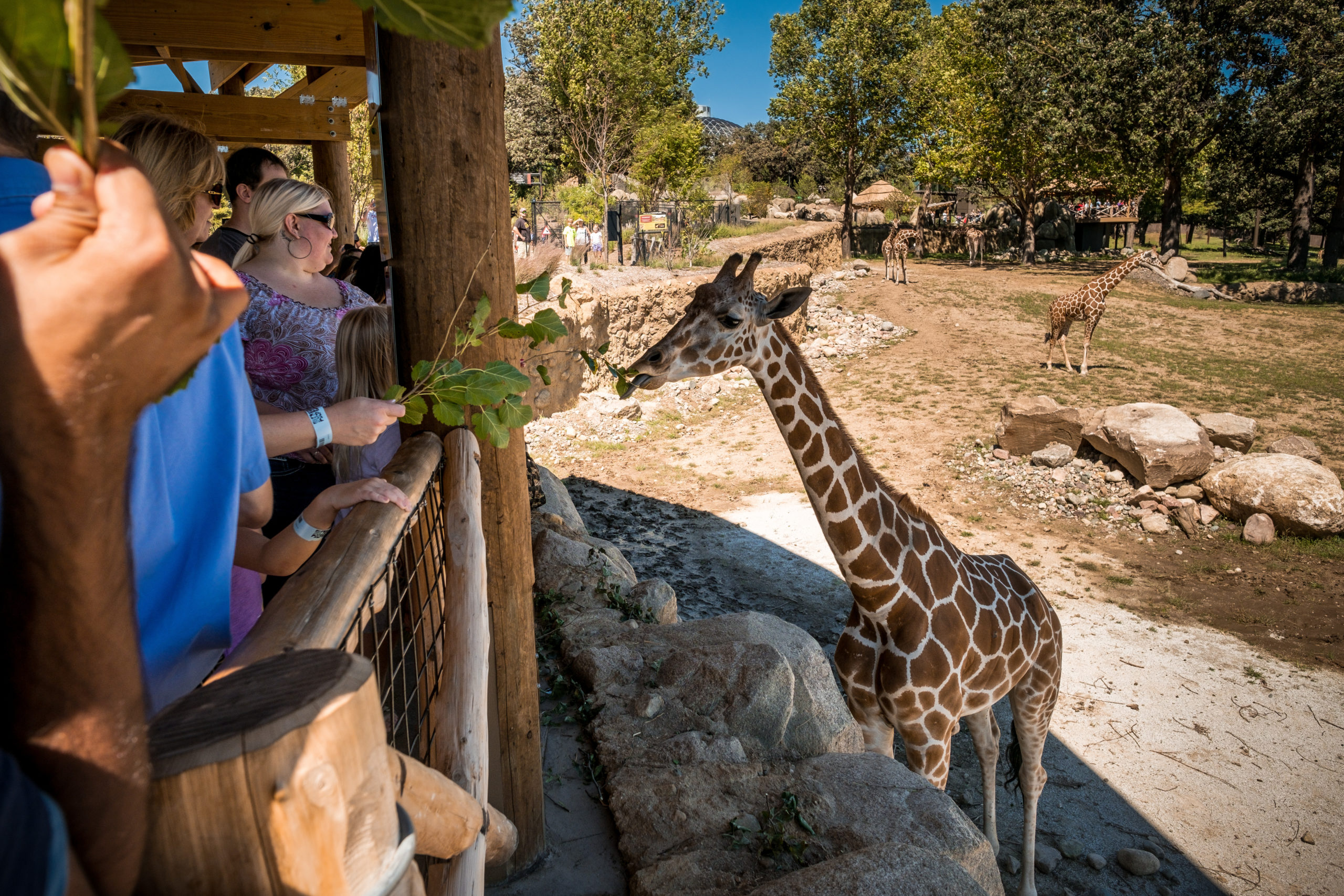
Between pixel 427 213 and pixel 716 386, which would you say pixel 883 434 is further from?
pixel 427 213

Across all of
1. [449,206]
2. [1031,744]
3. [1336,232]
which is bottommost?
[1031,744]

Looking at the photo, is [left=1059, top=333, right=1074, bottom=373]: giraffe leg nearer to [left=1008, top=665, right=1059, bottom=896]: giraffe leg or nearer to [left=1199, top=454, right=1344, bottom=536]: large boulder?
[left=1199, top=454, right=1344, bottom=536]: large boulder

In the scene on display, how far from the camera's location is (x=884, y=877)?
196 centimetres

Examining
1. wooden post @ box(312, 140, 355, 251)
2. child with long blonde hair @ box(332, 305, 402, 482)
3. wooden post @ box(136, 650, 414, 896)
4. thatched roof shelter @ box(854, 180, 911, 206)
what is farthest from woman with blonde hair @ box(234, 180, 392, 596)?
thatched roof shelter @ box(854, 180, 911, 206)

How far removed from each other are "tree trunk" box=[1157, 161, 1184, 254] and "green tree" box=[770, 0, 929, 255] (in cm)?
705

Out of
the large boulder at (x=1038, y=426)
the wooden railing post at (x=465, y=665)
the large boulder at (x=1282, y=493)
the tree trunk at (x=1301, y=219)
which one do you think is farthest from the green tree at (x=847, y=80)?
the wooden railing post at (x=465, y=665)

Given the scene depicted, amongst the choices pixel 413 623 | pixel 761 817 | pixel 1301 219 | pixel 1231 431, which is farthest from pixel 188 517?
pixel 1301 219

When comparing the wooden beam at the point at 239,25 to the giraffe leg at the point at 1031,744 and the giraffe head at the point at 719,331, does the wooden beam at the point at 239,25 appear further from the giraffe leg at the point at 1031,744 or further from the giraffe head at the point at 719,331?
the giraffe leg at the point at 1031,744

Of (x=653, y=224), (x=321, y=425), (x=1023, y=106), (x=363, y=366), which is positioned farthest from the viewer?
(x=1023, y=106)

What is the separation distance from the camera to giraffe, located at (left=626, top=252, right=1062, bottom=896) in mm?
3105

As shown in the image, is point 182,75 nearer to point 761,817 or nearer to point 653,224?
point 761,817

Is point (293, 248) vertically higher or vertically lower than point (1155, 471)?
higher

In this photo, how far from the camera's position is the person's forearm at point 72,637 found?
0.50 m

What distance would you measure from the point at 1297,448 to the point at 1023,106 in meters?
16.4
